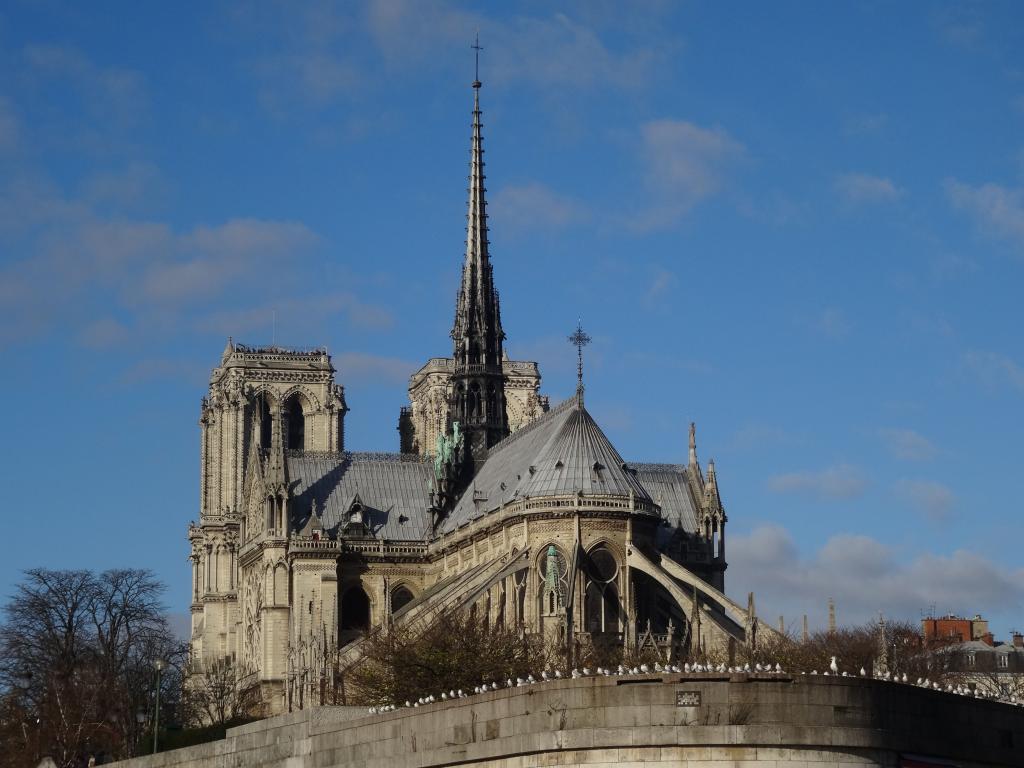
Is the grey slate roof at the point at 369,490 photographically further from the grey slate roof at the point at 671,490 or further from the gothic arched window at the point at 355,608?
the grey slate roof at the point at 671,490

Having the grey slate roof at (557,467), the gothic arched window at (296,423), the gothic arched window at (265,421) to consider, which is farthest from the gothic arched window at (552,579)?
the gothic arched window at (296,423)

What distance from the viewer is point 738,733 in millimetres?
42031

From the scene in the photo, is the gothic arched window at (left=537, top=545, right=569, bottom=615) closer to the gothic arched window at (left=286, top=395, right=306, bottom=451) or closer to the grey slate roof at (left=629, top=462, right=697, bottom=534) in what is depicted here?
the grey slate roof at (left=629, top=462, right=697, bottom=534)

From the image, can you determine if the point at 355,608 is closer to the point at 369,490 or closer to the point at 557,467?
the point at 369,490

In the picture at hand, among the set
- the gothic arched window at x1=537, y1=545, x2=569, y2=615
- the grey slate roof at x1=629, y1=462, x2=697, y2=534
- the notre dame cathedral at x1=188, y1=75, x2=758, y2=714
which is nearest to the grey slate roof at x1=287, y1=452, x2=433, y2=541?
the notre dame cathedral at x1=188, y1=75, x2=758, y2=714

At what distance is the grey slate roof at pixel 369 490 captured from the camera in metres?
117

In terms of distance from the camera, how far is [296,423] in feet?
493

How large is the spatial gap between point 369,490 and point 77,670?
25.5m

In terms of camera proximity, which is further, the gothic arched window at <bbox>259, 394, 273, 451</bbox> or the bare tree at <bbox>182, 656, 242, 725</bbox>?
the gothic arched window at <bbox>259, 394, 273, 451</bbox>

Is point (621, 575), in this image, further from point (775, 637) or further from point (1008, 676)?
point (1008, 676)

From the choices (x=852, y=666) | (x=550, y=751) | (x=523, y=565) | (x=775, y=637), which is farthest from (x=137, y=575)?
(x=550, y=751)

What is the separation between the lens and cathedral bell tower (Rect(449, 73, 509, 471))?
120625mm

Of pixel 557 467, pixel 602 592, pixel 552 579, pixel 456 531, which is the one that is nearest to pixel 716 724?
pixel 552 579

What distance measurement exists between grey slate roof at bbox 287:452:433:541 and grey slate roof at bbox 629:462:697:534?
1169 cm
